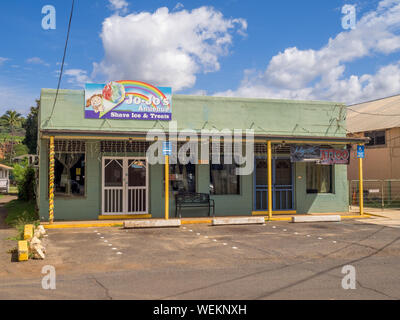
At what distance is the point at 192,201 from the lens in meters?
16.2

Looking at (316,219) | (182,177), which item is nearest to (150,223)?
(182,177)

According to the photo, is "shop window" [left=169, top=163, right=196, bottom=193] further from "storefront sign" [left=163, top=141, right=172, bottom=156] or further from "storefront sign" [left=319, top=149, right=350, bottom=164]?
"storefront sign" [left=319, top=149, right=350, bottom=164]

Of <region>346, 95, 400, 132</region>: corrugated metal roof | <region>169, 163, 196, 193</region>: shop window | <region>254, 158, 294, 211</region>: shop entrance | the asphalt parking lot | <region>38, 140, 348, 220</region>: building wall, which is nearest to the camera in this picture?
the asphalt parking lot

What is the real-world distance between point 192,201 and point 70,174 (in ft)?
15.4

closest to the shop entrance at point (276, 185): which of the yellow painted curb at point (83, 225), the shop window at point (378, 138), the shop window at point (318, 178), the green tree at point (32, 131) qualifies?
the shop window at point (318, 178)

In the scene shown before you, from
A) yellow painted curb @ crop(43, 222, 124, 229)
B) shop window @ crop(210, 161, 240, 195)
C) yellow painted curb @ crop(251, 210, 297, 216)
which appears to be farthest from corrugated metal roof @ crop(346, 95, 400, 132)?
yellow painted curb @ crop(43, 222, 124, 229)

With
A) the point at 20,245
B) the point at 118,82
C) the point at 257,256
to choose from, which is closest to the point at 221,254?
the point at 257,256

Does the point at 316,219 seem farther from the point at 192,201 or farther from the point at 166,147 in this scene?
the point at 166,147

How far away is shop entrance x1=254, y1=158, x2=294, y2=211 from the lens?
17359mm

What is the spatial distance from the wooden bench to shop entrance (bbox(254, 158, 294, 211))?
2147mm

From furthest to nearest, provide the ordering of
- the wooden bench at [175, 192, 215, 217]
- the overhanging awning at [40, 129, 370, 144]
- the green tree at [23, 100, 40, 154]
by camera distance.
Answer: the green tree at [23, 100, 40, 154]
the wooden bench at [175, 192, 215, 217]
the overhanging awning at [40, 129, 370, 144]

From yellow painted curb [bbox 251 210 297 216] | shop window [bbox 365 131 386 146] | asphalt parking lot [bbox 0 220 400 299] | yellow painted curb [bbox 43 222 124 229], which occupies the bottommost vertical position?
asphalt parking lot [bbox 0 220 400 299]

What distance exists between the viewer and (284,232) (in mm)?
13203

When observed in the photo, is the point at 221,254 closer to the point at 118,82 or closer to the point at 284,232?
the point at 284,232
